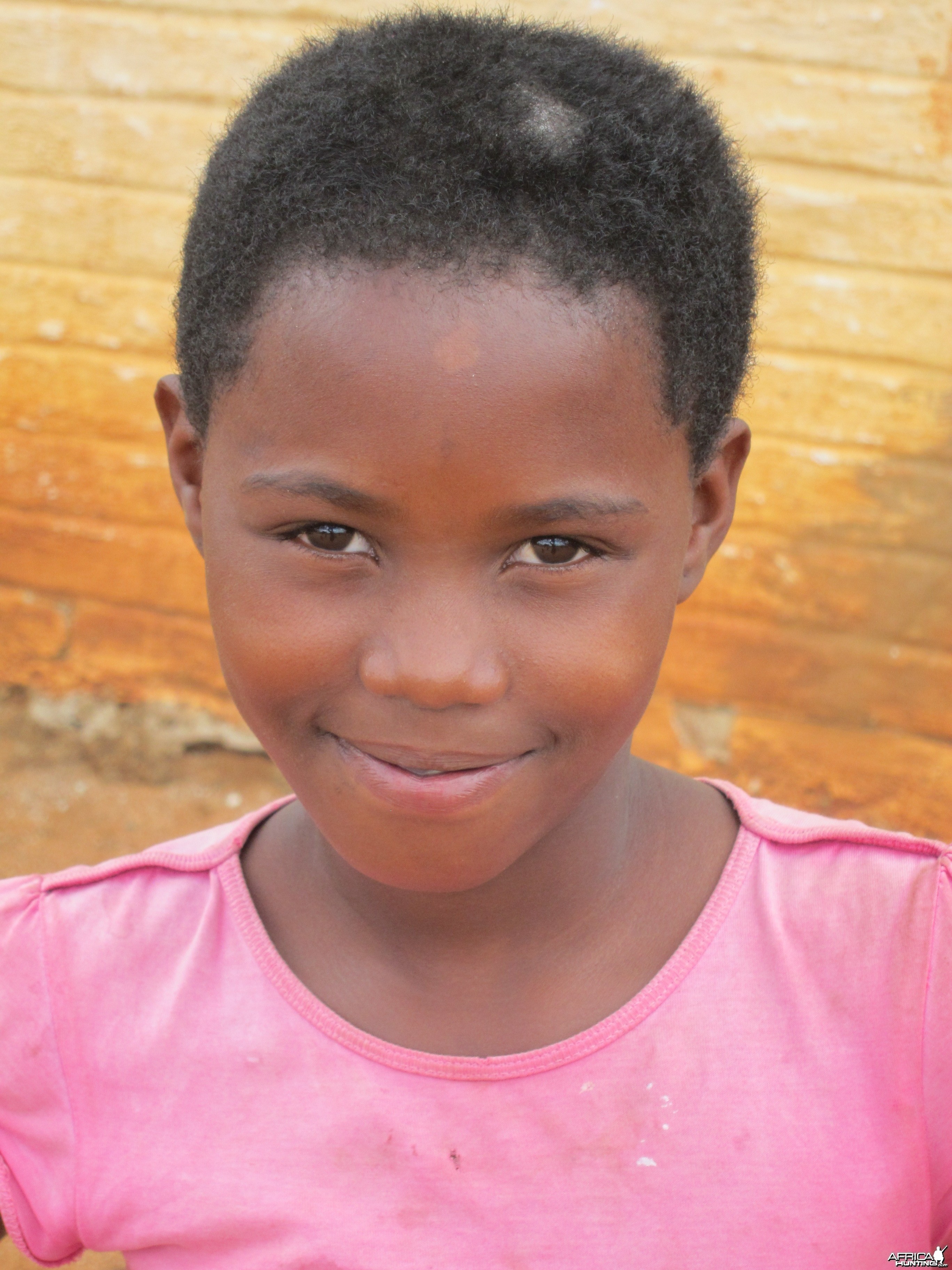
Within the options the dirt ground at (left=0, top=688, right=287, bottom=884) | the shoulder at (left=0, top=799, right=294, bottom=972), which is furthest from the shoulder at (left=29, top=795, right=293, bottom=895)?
the dirt ground at (left=0, top=688, right=287, bottom=884)

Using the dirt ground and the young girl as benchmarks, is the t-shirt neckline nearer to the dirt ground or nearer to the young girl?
the young girl

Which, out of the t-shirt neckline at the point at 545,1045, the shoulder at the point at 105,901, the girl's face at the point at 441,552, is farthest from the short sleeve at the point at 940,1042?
the shoulder at the point at 105,901

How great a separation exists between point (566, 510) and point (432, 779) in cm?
29

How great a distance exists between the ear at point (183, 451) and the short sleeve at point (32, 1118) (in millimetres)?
571

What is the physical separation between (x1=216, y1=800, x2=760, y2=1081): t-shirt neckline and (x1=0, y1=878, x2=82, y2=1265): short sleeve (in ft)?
0.86

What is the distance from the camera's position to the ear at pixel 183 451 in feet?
4.59

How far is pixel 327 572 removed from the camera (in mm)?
1184

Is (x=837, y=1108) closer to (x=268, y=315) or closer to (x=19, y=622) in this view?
(x=268, y=315)

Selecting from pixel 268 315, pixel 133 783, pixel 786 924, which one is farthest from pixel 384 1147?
pixel 133 783

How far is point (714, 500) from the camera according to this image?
139 centimetres

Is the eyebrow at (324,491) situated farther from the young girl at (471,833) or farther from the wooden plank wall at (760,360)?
the wooden plank wall at (760,360)

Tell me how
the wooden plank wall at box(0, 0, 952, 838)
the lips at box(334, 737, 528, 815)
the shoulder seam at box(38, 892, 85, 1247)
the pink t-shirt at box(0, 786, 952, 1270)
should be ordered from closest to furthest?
1. the lips at box(334, 737, 528, 815)
2. the pink t-shirt at box(0, 786, 952, 1270)
3. the shoulder seam at box(38, 892, 85, 1247)
4. the wooden plank wall at box(0, 0, 952, 838)

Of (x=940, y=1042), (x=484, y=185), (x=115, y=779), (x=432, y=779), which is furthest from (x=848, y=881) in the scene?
(x=115, y=779)

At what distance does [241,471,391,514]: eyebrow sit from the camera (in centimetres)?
111
